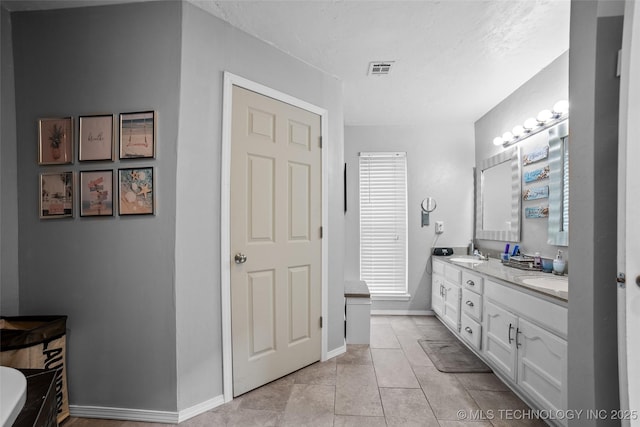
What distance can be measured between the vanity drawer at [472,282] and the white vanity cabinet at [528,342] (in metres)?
0.09

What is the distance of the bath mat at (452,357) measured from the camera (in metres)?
2.27

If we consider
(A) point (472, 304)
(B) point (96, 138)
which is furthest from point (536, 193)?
(B) point (96, 138)

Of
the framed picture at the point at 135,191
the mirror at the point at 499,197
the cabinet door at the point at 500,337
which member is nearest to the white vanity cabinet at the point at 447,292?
the cabinet door at the point at 500,337

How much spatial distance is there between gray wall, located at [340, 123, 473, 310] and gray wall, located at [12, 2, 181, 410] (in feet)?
8.08

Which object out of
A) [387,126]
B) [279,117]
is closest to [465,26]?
[279,117]

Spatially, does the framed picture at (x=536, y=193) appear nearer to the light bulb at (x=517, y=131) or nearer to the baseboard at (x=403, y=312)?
the light bulb at (x=517, y=131)

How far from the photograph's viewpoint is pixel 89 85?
5.57 feet

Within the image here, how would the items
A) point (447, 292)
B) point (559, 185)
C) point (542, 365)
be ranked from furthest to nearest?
point (447, 292) → point (559, 185) → point (542, 365)

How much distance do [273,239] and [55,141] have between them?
150 cm

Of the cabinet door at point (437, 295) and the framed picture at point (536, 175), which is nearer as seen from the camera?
the framed picture at point (536, 175)

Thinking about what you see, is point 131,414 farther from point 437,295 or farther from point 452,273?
point 437,295

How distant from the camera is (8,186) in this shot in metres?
1.68

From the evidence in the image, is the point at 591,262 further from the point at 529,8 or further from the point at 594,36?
the point at 529,8

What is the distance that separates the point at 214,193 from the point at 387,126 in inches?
108
